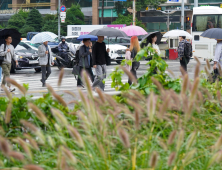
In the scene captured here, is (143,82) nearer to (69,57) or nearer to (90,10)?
(69,57)

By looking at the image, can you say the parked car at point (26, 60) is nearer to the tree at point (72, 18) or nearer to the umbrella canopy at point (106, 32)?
the umbrella canopy at point (106, 32)

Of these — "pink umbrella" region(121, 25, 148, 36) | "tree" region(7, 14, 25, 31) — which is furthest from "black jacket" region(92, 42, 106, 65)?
"tree" region(7, 14, 25, 31)

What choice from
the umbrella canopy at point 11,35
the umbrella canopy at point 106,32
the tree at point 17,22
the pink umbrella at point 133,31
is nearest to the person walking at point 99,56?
the umbrella canopy at point 106,32

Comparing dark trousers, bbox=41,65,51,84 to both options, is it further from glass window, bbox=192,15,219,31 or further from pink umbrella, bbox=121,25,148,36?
glass window, bbox=192,15,219,31

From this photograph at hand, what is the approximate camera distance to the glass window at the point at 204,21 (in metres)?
27.8

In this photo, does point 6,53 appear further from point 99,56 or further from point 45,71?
point 99,56

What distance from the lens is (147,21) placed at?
63.0 meters

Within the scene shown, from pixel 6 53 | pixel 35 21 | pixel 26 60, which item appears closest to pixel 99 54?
pixel 6 53

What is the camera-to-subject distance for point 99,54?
1152 cm

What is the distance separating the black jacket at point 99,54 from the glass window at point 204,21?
17.9 meters

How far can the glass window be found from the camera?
91.2 feet

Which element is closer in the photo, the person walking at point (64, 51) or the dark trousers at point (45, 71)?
the dark trousers at point (45, 71)

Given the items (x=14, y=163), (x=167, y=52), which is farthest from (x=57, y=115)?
(x=167, y=52)

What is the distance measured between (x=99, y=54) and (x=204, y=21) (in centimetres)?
1813
